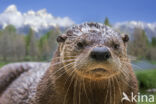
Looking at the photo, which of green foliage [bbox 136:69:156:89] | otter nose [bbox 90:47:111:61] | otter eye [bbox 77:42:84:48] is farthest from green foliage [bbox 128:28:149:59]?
otter nose [bbox 90:47:111:61]

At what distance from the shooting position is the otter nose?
226 cm

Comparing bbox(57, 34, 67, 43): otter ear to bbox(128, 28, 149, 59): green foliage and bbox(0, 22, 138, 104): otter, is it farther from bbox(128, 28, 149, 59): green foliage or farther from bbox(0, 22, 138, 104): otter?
bbox(128, 28, 149, 59): green foliage

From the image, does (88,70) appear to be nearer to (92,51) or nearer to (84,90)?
(92,51)

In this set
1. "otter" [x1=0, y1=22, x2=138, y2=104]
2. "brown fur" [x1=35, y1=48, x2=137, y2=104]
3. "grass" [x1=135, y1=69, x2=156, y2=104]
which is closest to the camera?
"otter" [x1=0, y1=22, x2=138, y2=104]

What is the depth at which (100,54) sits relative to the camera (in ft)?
7.38

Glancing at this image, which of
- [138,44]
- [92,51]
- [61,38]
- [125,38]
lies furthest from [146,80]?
[92,51]

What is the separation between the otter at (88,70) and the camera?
241 cm

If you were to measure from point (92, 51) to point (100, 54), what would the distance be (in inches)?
3.8

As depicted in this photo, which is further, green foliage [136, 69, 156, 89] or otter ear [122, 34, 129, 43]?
green foliage [136, 69, 156, 89]

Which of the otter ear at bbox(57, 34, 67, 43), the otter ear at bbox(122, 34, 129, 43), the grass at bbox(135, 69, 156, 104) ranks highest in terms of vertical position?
the otter ear at bbox(57, 34, 67, 43)

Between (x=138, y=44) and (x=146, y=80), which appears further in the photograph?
(x=146, y=80)

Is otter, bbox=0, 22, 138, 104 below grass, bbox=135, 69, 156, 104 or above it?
above

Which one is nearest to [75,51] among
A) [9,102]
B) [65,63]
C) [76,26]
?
[65,63]

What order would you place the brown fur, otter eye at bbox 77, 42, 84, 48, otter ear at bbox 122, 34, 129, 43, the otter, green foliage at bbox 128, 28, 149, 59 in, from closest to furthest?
the otter, otter eye at bbox 77, 42, 84, 48, the brown fur, otter ear at bbox 122, 34, 129, 43, green foliage at bbox 128, 28, 149, 59
